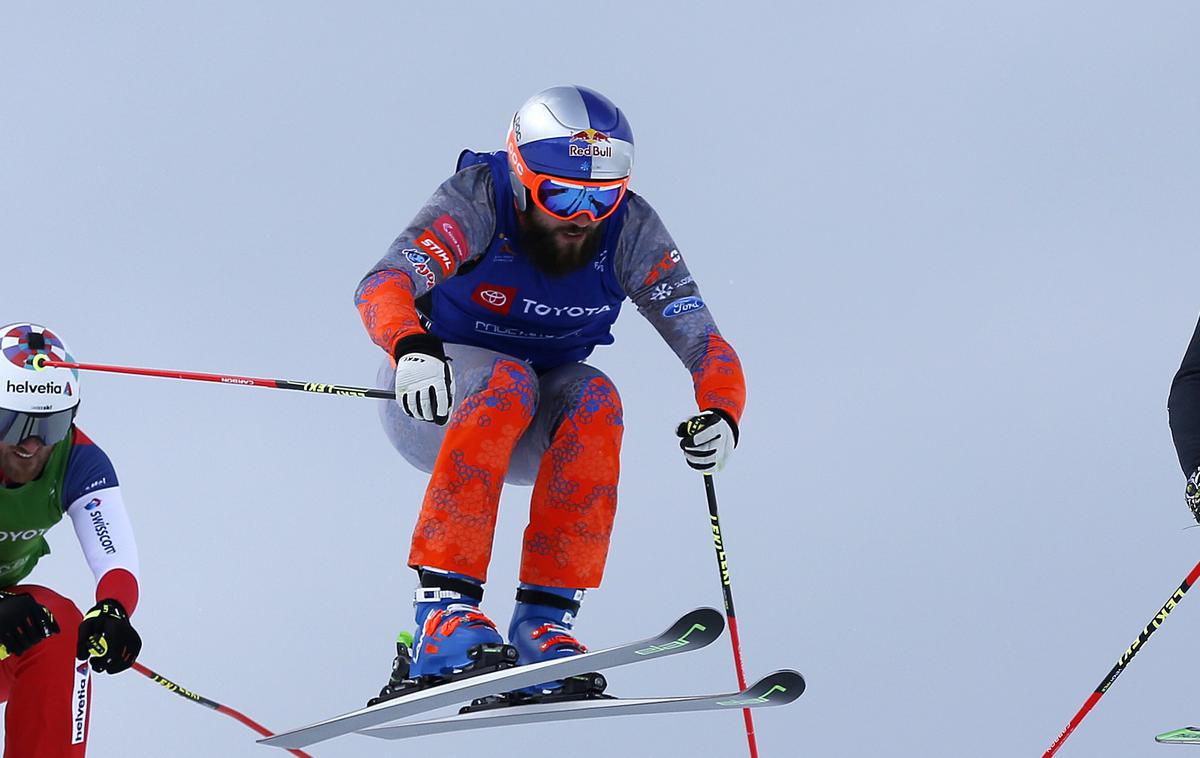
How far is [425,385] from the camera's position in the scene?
371cm

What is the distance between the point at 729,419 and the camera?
4188 millimetres

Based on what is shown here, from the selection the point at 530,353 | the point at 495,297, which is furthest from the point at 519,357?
the point at 495,297

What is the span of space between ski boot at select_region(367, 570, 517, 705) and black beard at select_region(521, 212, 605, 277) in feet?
2.89

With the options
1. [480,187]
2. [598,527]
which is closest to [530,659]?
[598,527]

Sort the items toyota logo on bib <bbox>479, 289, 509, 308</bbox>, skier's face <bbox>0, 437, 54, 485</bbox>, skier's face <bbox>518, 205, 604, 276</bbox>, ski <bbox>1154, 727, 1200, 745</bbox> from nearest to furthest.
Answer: ski <bbox>1154, 727, 1200, 745</bbox>, skier's face <bbox>0, 437, 54, 485</bbox>, skier's face <bbox>518, 205, 604, 276</bbox>, toyota logo on bib <bbox>479, 289, 509, 308</bbox>

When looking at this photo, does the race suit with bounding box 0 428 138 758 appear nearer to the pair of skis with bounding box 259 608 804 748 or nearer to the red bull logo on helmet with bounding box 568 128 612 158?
the pair of skis with bounding box 259 608 804 748

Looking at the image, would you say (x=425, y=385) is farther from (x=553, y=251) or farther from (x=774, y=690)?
(x=774, y=690)

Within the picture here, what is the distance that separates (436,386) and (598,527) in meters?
0.69

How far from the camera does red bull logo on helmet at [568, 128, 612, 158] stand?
4023mm

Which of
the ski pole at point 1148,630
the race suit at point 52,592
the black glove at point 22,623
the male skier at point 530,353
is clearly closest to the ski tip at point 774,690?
the male skier at point 530,353

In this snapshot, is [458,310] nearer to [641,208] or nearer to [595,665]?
[641,208]

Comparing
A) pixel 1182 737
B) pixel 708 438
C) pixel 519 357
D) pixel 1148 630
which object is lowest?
pixel 1182 737

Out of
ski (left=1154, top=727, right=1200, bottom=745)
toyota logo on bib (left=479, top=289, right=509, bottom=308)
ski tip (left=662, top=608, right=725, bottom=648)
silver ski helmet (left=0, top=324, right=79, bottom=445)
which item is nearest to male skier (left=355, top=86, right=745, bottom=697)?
toyota logo on bib (left=479, top=289, right=509, bottom=308)

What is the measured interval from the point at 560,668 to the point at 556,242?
3.83 feet
